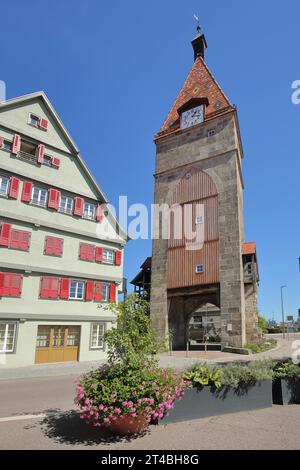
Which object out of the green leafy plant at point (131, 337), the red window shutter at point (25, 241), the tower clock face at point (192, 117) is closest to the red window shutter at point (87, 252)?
the red window shutter at point (25, 241)

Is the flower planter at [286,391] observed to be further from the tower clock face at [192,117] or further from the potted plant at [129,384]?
the tower clock face at [192,117]

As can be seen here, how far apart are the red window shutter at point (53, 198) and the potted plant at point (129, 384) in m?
15.0

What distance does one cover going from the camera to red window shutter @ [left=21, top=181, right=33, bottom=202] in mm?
19719

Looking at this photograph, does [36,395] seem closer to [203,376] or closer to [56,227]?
[203,376]

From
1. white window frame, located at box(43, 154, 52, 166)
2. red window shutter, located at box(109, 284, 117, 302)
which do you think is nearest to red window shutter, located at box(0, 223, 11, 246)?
white window frame, located at box(43, 154, 52, 166)

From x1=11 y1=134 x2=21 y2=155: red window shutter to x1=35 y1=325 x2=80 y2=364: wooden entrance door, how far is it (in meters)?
10.00

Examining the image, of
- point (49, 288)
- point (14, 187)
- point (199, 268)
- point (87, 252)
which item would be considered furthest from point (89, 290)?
point (199, 268)

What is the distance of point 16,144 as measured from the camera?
65.2 ft

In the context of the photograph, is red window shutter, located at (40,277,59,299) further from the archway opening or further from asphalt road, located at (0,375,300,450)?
the archway opening

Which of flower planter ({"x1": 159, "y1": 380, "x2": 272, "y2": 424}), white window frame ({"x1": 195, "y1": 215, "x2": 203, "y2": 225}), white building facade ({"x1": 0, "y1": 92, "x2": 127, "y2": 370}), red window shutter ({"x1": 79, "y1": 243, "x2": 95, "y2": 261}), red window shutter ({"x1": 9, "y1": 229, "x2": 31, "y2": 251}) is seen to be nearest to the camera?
flower planter ({"x1": 159, "y1": 380, "x2": 272, "y2": 424})

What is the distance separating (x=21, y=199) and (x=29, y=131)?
4.43m

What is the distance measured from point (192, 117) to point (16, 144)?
18.5 m

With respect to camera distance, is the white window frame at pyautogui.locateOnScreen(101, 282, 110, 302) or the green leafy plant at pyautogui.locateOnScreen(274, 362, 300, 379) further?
the white window frame at pyautogui.locateOnScreen(101, 282, 110, 302)
